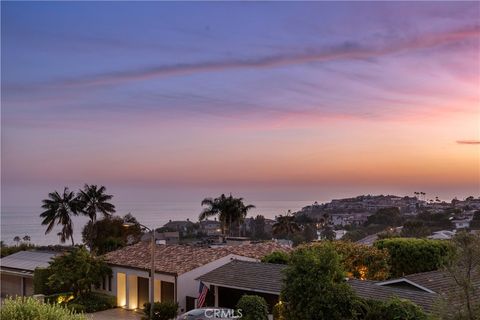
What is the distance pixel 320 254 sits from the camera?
23.8m

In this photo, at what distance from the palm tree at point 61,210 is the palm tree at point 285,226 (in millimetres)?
27536

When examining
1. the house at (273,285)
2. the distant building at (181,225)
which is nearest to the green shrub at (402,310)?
the house at (273,285)

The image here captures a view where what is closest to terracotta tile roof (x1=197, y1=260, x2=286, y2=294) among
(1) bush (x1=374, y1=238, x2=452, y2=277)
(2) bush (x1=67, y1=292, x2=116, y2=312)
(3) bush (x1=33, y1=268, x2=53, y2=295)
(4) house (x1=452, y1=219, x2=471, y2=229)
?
(2) bush (x1=67, y1=292, x2=116, y2=312)

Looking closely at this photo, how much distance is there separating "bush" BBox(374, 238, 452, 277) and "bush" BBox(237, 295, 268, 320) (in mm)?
13524

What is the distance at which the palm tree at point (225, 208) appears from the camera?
233 feet

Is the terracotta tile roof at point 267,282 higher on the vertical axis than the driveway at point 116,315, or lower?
higher

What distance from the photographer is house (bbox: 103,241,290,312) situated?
1423 inches

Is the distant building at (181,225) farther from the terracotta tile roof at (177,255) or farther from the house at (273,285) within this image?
the house at (273,285)

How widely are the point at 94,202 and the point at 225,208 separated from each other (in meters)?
15.9

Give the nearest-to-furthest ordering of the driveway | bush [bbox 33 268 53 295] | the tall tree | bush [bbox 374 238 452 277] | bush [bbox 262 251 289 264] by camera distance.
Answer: the tall tree < the driveway < bush [bbox 262 251 289 264] < bush [bbox 374 238 452 277] < bush [bbox 33 268 53 295]

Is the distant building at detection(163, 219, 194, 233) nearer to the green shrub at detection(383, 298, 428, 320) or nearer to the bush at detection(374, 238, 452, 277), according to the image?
the bush at detection(374, 238, 452, 277)

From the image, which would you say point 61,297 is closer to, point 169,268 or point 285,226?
point 169,268

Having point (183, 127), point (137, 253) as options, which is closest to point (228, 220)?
point (183, 127)

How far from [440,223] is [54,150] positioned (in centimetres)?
5456
